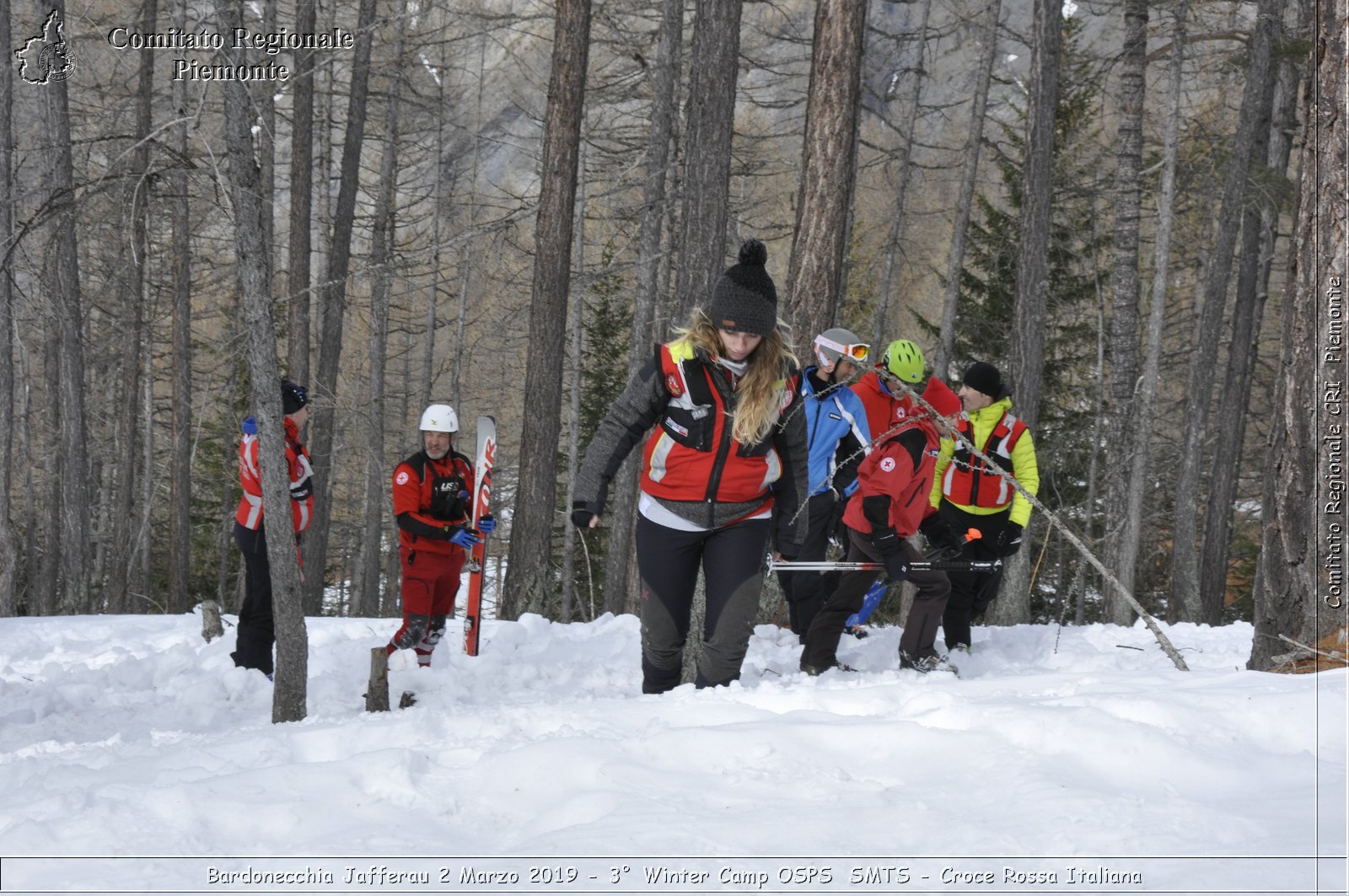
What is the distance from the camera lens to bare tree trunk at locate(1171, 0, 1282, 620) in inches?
569

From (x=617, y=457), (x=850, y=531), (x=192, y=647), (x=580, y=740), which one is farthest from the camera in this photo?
(x=192, y=647)

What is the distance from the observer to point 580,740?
3250 millimetres

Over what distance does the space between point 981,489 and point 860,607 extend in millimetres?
1362

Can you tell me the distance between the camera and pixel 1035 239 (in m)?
11.8

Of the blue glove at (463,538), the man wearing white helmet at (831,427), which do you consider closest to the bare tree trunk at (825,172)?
the man wearing white helmet at (831,427)

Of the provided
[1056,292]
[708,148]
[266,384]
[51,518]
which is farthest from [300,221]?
[1056,292]

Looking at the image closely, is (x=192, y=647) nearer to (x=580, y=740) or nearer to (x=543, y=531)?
(x=543, y=531)

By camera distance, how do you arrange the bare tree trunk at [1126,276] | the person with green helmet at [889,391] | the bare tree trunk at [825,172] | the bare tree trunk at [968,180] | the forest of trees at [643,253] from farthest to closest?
the bare tree trunk at [968,180]
the bare tree trunk at [1126,276]
the bare tree trunk at [825,172]
the person with green helmet at [889,391]
the forest of trees at [643,253]

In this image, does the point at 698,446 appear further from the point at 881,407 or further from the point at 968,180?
the point at 968,180

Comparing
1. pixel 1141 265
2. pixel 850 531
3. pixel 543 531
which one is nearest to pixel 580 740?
pixel 850 531

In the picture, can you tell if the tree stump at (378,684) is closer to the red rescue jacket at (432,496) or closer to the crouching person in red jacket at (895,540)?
the red rescue jacket at (432,496)

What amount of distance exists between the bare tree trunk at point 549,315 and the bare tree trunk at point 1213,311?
9.63m

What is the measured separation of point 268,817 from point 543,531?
8090mm

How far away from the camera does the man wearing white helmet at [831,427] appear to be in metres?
6.21
